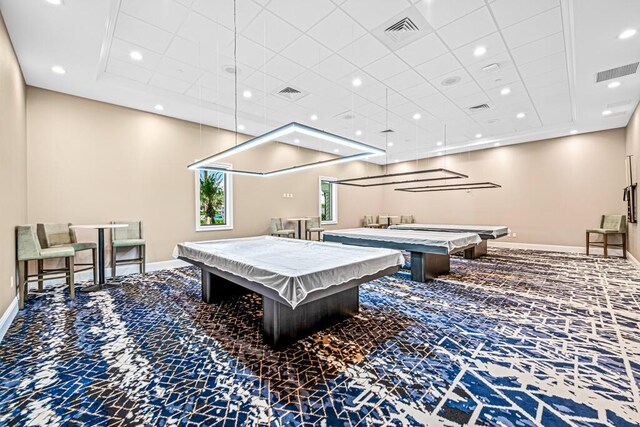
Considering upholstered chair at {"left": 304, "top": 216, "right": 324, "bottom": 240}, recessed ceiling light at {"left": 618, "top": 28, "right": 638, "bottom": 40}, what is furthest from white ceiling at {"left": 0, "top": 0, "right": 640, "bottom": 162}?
upholstered chair at {"left": 304, "top": 216, "right": 324, "bottom": 240}

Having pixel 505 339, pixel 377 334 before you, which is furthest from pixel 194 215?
pixel 505 339

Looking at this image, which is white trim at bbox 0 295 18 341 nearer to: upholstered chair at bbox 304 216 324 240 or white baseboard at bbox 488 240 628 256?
upholstered chair at bbox 304 216 324 240

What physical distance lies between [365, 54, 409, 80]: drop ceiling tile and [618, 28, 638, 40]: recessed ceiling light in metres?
2.81

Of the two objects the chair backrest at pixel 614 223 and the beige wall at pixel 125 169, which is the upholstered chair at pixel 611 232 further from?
the beige wall at pixel 125 169

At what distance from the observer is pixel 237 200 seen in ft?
26.2

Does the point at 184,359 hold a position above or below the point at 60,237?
below

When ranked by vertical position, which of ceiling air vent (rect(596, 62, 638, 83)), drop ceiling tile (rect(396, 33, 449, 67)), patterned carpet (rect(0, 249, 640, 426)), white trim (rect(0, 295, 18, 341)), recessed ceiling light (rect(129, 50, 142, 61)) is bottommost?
patterned carpet (rect(0, 249, 640, 426))

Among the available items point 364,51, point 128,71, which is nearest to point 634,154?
point 364,51

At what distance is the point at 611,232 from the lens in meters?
7.28

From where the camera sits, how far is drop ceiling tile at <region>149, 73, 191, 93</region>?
5000 millimetres

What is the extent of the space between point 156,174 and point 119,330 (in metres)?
4.34

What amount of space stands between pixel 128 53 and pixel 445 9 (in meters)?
4.53

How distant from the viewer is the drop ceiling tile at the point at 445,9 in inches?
129

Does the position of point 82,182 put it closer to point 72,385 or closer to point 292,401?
point 72,385
